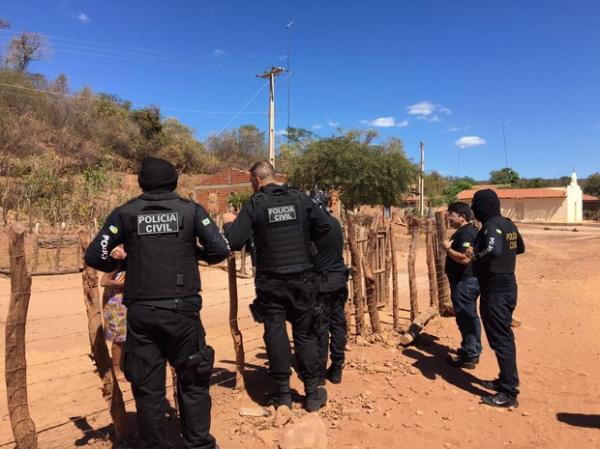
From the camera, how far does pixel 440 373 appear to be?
15.9 ft

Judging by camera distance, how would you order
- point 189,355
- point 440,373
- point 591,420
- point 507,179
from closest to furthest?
1. point 189,355
2. point 591,420
3. point 440,373
4. point 507,179

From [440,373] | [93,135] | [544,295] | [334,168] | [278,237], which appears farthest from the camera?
[93,135]

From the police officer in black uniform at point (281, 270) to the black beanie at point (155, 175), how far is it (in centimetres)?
78

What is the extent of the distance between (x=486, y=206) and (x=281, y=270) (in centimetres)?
209

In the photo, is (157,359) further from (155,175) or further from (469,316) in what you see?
(469,316)

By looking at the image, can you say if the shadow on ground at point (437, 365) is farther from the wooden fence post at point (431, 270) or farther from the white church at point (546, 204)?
the white church at point (546, 204)

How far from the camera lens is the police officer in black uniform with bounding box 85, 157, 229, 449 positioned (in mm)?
2609

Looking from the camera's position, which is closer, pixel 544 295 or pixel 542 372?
pixel 542 372

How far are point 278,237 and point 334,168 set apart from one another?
22144mm

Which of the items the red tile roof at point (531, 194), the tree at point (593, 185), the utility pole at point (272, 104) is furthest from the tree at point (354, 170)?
the tree at point (593, 185)

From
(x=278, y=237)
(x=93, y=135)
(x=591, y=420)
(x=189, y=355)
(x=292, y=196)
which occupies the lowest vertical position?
(x=591, y=420)

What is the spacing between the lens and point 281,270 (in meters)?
3.51

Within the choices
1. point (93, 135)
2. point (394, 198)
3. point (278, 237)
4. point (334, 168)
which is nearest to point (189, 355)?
point (278, 237)

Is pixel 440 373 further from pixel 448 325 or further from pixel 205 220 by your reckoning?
pixel 205 220
